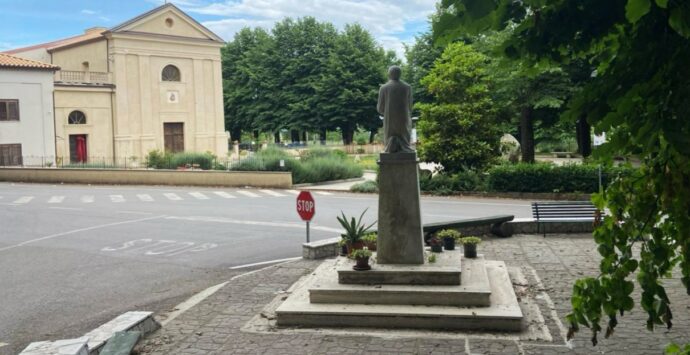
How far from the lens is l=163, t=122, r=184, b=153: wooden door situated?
2012 inches

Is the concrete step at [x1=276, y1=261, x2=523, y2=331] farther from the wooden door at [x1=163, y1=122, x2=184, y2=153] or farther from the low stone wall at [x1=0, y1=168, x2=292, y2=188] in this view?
the wooden door at [x1=163, y1=122, x2=184, y2=153]

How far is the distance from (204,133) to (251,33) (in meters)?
23.8

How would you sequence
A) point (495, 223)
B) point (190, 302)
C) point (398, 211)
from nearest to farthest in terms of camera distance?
point (398, 211) → point (190, 302) → point (495, 223)

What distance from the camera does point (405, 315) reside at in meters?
8.21

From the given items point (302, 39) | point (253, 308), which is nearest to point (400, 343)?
point (253, 308)

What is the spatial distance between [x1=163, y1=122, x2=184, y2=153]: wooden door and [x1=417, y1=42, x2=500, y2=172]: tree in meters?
28.6

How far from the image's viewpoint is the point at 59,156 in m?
44.8

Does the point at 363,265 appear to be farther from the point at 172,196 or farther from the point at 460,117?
the point at 172,196

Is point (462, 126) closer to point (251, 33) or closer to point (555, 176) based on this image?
point (555, 176)

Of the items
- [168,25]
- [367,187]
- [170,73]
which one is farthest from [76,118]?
[367,187]

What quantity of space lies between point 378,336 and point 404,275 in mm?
1330

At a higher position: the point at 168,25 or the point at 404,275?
the point at 168,25

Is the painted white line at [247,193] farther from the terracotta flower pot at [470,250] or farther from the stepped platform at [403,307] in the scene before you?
the stepped platform at [403,307]

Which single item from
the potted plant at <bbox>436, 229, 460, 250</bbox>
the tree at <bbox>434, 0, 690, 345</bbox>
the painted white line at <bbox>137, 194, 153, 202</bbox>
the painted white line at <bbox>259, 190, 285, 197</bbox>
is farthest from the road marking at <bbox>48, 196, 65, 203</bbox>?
the tree at <bbox>434, 0, 690, 345</bbox>
